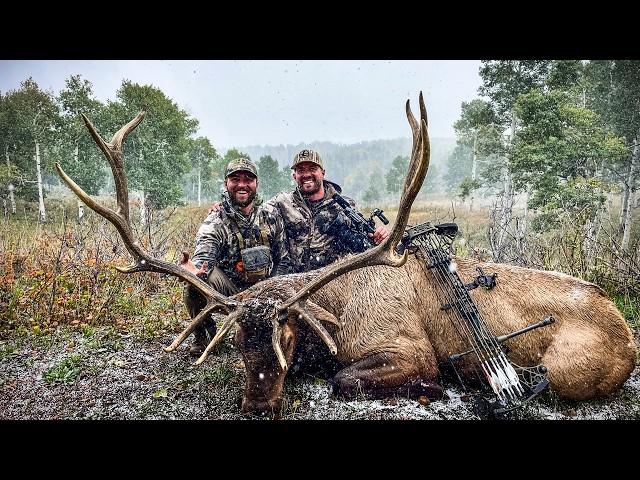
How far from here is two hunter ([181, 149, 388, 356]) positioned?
12.5ft

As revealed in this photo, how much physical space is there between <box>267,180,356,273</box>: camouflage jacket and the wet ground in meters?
1.31

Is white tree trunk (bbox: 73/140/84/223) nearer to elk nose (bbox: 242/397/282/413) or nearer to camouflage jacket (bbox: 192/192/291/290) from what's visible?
camouflage jacket (bbox: 192/192/291/290)

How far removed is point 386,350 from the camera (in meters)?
2.80

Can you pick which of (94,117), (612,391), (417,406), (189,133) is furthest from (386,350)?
(189,133)

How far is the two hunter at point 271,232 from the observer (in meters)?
3.80

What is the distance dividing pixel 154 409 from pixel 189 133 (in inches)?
527

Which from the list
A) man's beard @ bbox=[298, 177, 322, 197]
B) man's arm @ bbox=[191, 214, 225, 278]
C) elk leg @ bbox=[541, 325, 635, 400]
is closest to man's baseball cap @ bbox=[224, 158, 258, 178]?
man's arm @ bbox=[191, 214, 225, 278]

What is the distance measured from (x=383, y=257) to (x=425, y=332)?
0.75m

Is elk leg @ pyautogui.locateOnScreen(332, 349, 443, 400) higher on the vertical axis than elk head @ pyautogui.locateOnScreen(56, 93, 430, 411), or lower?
lower

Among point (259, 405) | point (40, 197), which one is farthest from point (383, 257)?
point (40, 197)

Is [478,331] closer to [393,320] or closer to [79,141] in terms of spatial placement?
[393,320]

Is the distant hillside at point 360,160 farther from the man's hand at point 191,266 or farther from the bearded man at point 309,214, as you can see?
the man's hand at point 191,266

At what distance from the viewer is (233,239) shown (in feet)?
13.2

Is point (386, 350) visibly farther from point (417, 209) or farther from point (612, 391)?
point (417, 209)
